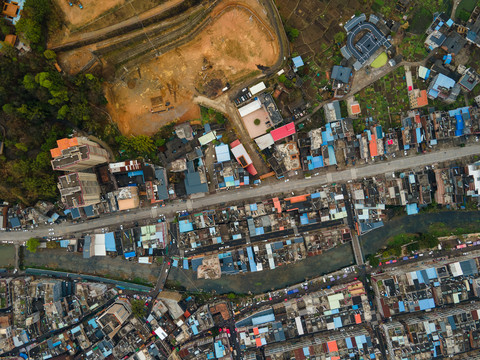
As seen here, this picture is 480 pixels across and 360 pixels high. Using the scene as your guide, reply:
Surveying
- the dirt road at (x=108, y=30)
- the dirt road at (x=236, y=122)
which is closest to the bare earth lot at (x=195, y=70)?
the dirt road at (x=236, y=122)

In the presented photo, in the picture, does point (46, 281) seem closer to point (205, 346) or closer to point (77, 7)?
point (205, 346)

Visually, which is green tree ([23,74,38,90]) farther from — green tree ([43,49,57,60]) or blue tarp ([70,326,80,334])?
blue tarp ([70,326,80,334])

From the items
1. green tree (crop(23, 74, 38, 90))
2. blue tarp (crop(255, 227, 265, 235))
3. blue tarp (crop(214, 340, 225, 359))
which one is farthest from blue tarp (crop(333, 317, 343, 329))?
green tree (crop(23, 74, 38, 90))

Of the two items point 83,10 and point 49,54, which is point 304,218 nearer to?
point 49,54

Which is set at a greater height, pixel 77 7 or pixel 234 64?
pixel 77 7

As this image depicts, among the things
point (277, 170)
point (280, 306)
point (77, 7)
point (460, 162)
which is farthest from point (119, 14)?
point (460, 162)

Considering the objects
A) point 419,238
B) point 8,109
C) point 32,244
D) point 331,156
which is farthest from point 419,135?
point 32,244

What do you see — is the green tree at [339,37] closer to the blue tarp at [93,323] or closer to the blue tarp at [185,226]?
→ the blue tarp at [185,226]
